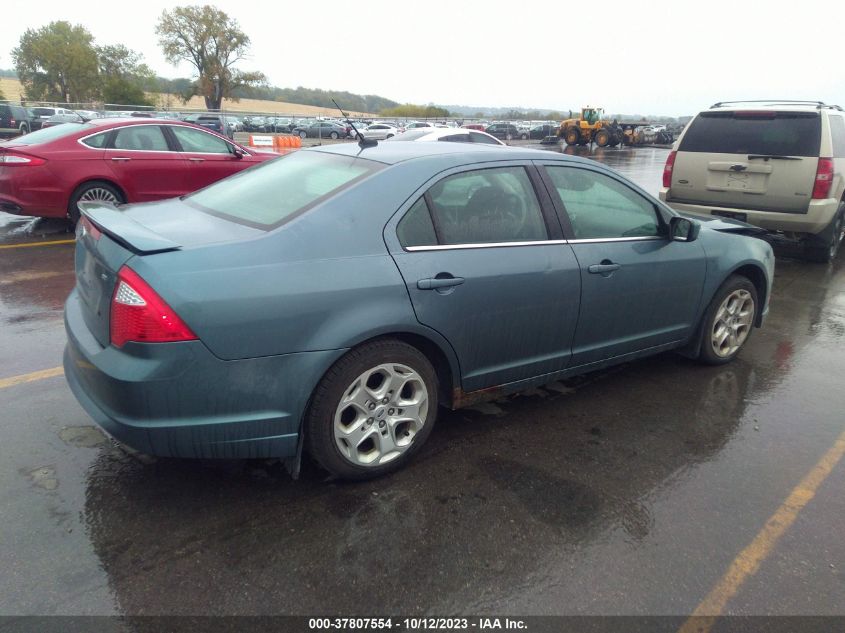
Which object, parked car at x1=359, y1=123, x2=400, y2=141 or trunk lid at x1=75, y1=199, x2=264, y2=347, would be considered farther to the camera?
parked car at x1=359, y1=123, x2=400, y2=141

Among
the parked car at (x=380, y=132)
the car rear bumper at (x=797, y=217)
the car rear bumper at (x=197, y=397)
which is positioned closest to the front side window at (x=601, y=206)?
the car rear bumper at (x=197, y=397)

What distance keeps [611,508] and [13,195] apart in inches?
312

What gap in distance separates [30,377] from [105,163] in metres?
4.96

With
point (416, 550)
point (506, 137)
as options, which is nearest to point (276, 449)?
point (416, 550)

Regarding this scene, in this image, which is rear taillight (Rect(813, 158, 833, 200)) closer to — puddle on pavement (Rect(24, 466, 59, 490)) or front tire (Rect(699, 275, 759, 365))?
front tire (Rect(699, 275, 759, 365))

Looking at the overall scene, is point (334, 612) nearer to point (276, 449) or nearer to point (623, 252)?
point (276, 449)

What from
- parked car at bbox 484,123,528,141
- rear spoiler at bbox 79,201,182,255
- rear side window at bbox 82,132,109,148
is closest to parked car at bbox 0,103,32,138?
rear side window at bbox 82,132,109,148

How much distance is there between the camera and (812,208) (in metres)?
7.07

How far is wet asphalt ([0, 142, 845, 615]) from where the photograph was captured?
91.1 inches

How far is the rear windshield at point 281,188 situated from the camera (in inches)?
117

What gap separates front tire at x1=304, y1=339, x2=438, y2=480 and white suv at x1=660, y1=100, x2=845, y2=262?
5.99 m

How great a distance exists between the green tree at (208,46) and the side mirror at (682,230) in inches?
2943

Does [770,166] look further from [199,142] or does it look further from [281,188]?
[199,142]

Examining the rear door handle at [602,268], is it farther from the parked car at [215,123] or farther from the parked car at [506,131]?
the parked car at [506,131]
